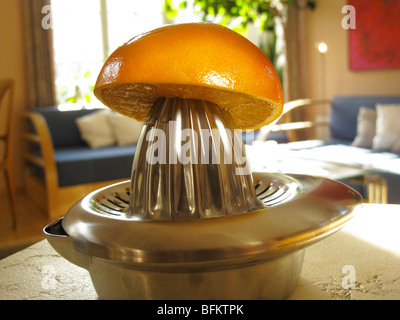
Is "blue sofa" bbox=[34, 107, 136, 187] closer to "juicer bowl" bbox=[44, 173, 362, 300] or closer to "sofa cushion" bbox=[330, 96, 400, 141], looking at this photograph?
"sofa cushion" bbox=[330, 96, 400, 141]

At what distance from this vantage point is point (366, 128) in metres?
3.99

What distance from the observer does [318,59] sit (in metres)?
5.60

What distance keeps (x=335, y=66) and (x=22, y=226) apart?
3.77 m

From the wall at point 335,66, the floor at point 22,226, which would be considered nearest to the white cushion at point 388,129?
the wall at point 335,66

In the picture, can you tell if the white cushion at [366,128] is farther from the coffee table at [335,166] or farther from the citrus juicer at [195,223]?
the citrus juicer at [195,223]

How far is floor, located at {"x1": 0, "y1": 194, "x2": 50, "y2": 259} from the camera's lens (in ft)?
9.36

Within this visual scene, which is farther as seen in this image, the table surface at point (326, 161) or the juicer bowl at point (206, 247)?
the table surface at point (326, 161)

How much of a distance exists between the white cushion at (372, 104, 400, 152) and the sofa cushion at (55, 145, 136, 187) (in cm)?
202

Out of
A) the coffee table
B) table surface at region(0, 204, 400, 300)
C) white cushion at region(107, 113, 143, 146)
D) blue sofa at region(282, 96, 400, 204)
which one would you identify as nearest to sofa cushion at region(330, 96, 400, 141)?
blue sofa at region(282, 96, 400, 204)

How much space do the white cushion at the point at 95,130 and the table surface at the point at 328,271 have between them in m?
3.57

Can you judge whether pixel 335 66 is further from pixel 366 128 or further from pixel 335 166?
pixel 335 166

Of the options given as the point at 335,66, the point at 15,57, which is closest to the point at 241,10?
the point at 335,66

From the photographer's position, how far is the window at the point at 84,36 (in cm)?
503

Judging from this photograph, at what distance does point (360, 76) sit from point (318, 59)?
728mm
